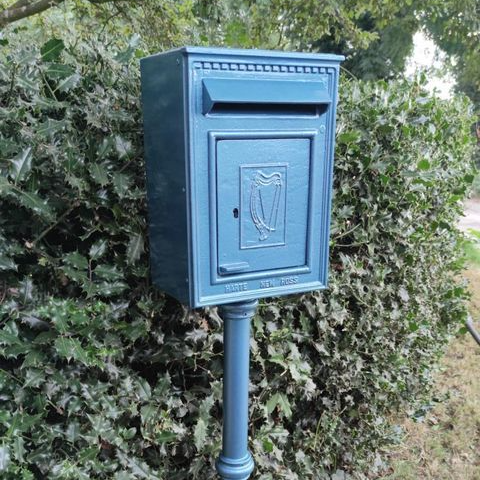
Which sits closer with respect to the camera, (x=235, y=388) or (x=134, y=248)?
(x=134, y=248)

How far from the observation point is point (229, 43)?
290 cm

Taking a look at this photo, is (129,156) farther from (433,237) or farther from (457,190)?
(457,190)

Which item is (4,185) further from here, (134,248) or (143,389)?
(143,389)

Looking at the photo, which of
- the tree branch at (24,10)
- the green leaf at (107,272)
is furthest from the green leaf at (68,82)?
the tree branch at (24,10)

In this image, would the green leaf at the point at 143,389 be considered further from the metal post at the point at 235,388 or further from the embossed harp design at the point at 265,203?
the embossed harp design at the point at 265,203

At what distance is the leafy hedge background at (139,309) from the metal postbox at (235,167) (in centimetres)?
17

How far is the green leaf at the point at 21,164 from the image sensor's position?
4.71 ft

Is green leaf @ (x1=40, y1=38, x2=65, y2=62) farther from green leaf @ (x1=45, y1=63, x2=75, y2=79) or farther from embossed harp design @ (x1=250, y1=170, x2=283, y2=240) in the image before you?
embossed harp design @ (x1=250, y1=170, x2=283, y2=240)

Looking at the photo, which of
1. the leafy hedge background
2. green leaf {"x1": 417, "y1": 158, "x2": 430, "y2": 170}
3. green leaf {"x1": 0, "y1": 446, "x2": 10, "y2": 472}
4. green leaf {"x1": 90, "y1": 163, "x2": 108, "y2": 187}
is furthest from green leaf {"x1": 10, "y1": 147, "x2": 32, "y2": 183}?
green leaf {"x1": 417, "y1": 158, "x2": 430, "y2": 170}

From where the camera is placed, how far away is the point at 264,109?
1558 millimetres

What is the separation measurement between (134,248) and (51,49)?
0.66 meters

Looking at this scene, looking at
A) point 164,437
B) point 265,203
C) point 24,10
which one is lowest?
point 164,437

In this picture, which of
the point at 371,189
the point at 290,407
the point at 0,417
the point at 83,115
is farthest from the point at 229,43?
the point at 0,417

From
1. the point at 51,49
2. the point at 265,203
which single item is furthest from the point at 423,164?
the point at 51,49
